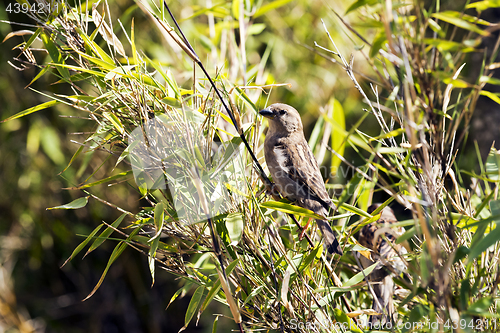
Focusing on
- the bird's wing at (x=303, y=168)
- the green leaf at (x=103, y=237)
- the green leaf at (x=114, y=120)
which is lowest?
the bird's wing at (x=303, y=168)

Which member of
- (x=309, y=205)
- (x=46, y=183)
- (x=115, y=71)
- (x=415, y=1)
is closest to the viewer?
(x=415, y=1)

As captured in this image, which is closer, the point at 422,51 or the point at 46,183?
the point at 422,51

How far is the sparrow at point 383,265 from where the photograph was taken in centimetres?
78

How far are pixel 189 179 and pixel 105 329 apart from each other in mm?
2480

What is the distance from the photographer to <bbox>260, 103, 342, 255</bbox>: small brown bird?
4.27 ft

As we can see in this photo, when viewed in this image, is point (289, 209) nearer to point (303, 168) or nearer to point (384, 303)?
point (384, 303)

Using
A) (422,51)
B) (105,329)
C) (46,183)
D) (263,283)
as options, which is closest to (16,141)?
(46,183)

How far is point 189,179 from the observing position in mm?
827

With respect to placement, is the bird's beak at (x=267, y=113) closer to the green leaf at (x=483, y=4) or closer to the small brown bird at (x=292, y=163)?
the small brown bird at (x=292, y=163)

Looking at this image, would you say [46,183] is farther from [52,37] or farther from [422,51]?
[422,51]

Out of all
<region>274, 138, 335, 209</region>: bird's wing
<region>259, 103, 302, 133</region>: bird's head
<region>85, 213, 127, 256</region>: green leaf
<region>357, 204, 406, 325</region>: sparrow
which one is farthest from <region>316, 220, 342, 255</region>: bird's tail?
<region>259, 103, 302, 133</region>: bird's head

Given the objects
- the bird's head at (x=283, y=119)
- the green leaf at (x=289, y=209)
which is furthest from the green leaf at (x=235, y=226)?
the bird's head at (x=283, y=119)

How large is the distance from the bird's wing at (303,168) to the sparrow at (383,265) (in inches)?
9.1

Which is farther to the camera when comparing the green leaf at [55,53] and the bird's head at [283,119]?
the bird's head at [283,119]
